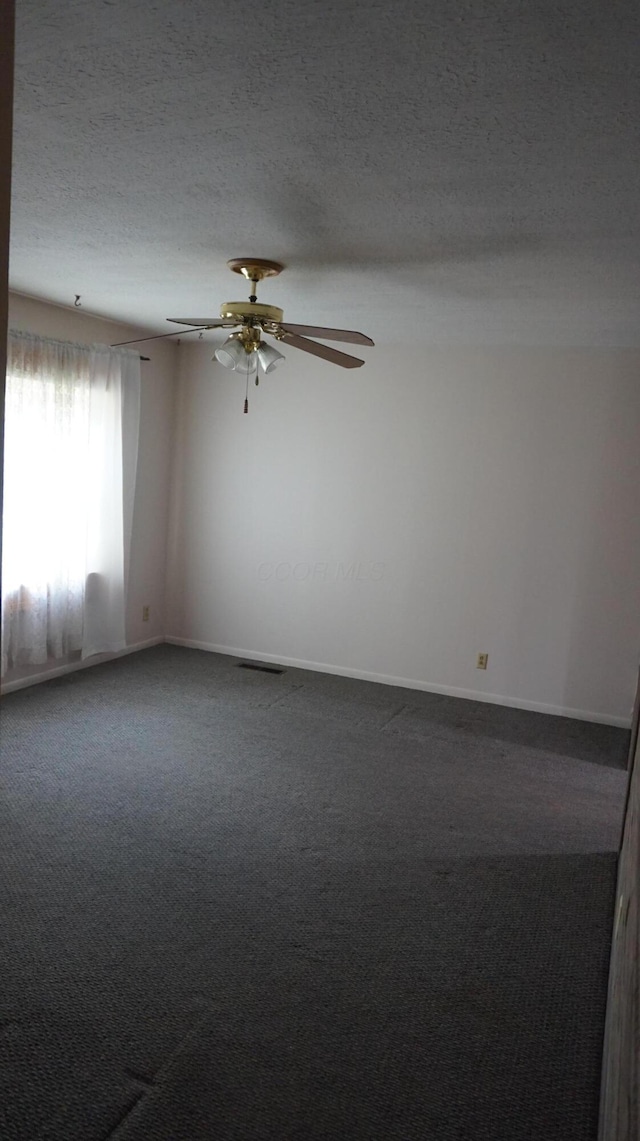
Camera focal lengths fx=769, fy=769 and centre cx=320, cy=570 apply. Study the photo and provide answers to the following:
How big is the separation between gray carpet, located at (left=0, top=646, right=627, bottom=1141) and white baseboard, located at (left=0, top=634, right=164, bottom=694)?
0.20m

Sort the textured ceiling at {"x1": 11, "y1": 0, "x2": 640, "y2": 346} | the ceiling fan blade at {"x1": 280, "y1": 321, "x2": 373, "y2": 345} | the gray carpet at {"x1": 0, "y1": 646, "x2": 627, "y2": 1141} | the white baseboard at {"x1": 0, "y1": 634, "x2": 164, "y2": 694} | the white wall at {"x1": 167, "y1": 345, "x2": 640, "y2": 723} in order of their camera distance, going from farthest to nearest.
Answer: the white wall at {"x1": 167, "y1": 345, "x2": 640, "y2": 723}, the white baseboard at {"x1": 0, "y1": 634, "x2": 164, "y2": 694}, the ceiling fan blade at {"x1": 280, "y1": 321, "x2": 373, "y2": 345}, the gray carpet at {"x1": 0, "y1": 646, "x2": 627, "y2": 1141}, the textured ceiling at {"x1": 11, "y1": 0, "x2": 640, "y2": 346}

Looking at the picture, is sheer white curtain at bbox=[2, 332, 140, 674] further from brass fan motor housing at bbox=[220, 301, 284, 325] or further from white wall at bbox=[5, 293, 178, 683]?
brass fan motor housing at bbox=[220, 301, 284, 325]

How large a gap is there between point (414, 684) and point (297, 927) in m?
3.02

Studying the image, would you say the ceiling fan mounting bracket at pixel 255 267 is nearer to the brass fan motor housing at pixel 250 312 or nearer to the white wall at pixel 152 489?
the brass fan motor housing at pixel 250 312

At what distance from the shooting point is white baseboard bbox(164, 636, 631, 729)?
5.11 meters

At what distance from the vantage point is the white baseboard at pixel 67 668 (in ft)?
16.0

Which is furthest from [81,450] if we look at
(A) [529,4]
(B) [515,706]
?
(A) [529,4]

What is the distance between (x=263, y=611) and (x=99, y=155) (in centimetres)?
407

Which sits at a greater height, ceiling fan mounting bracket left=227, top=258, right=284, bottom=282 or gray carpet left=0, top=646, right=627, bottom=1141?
ceiling fan mounting bracket left=227, top=258, right=284, bottom=282

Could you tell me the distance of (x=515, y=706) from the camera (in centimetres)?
529

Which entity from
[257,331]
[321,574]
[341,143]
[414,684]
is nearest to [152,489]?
[321,574]

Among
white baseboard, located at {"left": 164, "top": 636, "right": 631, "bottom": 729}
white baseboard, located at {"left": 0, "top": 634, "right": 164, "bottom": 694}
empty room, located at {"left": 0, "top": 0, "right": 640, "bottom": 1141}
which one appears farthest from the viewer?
white baseboard, located at {"left": 164, "top": 636, "right": 631, "bottom": 729}

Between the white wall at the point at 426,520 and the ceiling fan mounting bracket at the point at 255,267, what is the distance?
7.08 ft

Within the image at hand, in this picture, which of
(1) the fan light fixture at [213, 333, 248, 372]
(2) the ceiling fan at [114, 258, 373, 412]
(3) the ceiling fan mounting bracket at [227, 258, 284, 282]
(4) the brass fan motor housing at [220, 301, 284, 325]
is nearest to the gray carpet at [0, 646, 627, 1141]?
(2) the ceiling fan at [114, 258, 373, 412]
